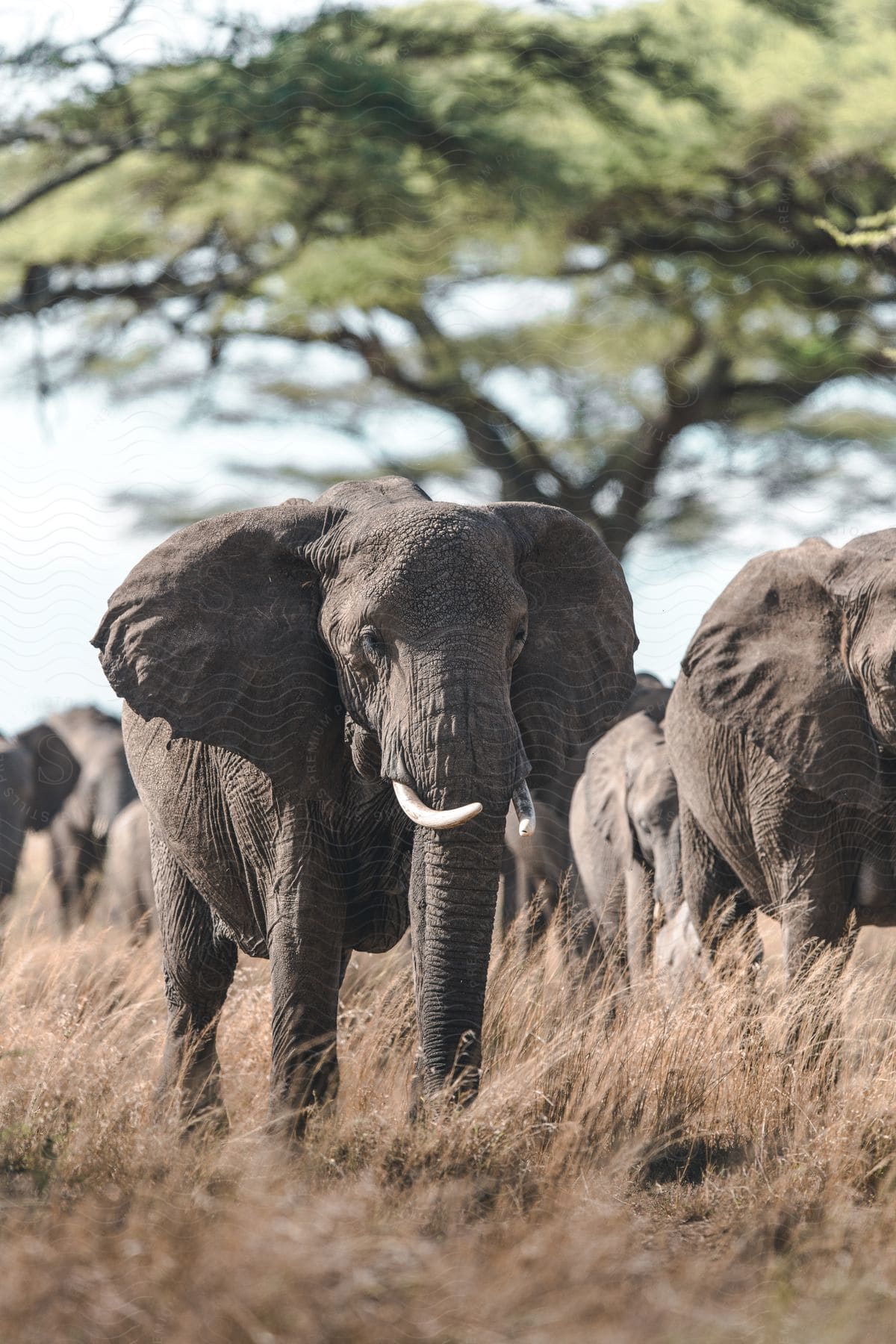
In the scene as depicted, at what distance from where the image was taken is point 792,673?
6160 mm

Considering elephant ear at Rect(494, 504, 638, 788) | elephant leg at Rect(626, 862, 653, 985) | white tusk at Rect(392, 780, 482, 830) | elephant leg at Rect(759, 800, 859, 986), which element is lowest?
elephant leg at Rect(626, 862, 653, 985)

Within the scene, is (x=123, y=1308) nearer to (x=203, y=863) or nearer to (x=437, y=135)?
(x=203, y=863)

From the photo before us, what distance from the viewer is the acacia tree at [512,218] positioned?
17000mm

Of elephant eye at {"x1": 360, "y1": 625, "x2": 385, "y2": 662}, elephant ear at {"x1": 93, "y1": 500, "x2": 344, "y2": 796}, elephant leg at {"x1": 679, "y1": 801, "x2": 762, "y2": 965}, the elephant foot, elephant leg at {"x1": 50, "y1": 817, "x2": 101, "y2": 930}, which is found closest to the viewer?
elephant eye at {"x1": 360, "y1": 625, "x2": 385, "y2": 662}

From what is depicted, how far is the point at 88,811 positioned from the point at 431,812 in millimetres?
8193

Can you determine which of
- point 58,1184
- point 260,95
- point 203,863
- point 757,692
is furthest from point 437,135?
point 58,1184

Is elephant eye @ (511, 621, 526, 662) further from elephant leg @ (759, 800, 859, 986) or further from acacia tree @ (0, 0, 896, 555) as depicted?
acacia tree @ (0, 0, 896, 555)

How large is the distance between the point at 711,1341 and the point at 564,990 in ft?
10.5

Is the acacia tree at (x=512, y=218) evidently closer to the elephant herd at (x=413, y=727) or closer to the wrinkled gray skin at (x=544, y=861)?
the wrinkled gray skin at (x=544, y=861)

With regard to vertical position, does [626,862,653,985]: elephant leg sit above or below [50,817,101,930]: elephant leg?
above

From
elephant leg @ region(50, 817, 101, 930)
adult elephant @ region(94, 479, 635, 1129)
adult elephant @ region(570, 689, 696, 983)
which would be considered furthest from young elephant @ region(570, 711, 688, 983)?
elephant leg @ region(50, 817, 101, 930)

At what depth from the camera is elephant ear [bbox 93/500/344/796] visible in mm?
4621

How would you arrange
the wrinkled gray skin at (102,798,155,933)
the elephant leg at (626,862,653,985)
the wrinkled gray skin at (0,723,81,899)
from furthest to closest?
the wrinkled gray skin at (102,798,155,933)
the wrinkled gray skin at (0,723,81,899)
the elephant leg at (626,862,653,985)

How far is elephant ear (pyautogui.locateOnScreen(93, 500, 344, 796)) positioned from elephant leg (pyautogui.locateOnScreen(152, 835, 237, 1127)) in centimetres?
94
